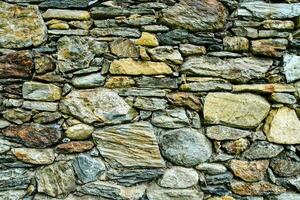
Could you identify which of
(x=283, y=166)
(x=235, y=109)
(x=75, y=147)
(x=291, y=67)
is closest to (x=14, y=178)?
(x=75, y=147)

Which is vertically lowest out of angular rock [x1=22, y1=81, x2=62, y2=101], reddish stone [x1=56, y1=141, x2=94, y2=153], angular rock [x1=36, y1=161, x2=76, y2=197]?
angular rock [x1=36, y1=161, x2=76, y2=197]

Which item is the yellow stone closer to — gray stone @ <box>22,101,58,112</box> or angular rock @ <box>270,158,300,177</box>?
gray stone @ <box>22,101,58,112</box>

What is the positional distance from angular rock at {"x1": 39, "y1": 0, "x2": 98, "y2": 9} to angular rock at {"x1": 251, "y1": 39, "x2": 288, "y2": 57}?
1039 mm

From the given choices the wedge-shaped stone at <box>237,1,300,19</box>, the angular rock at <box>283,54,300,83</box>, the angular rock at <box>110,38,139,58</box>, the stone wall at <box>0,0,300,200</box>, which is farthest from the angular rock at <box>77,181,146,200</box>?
the wedge-shaped stone at <box>237,1,300,19</box>

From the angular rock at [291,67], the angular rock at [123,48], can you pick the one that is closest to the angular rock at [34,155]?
the angular rock at [123,48]

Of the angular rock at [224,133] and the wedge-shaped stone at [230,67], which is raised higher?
the wedge-shaped stone at [230,67]

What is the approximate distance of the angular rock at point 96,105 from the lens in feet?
7.00

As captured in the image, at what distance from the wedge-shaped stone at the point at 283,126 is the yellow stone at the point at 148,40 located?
2.86 ft

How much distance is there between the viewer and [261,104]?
84.0 inches

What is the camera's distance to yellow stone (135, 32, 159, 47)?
83.3 inches

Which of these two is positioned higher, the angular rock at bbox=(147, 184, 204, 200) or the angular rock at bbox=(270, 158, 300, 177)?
the angular rock at bbox=(270, 158, 300, 177)

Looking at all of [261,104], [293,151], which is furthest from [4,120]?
[293,151]

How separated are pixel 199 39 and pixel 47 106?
1.05 metres

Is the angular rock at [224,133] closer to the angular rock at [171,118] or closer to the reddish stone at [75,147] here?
the angular rock at [171,118]
